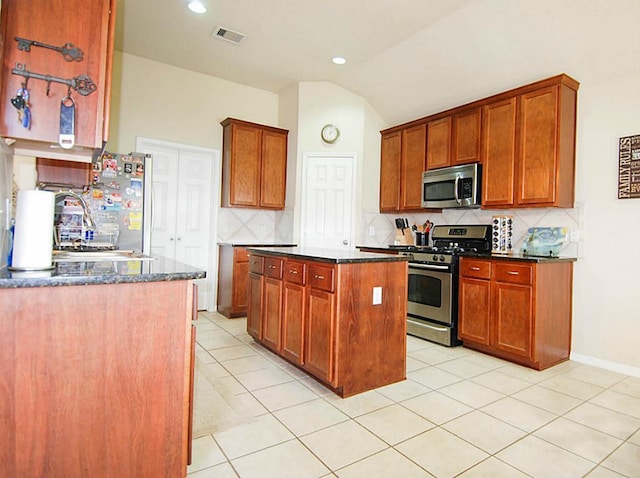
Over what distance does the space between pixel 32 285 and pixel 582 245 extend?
12.5 feet

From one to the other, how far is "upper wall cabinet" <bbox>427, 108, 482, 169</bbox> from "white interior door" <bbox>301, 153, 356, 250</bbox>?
42.6 inches

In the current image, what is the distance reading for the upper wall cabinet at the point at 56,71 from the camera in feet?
4.40

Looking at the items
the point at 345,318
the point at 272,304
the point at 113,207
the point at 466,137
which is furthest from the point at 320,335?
the point at 466,137

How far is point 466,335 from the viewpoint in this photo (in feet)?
11.6

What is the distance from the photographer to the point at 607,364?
10.2 ft

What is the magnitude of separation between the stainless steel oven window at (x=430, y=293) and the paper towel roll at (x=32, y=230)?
3213 mm

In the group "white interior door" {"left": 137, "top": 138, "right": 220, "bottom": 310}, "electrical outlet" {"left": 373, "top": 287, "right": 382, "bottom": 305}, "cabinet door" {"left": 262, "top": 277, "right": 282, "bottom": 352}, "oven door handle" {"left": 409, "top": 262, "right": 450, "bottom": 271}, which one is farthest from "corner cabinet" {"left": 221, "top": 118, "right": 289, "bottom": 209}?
"electrical outlet" {"left": 373, "top": 287, "right": 382, "bottom": 305}

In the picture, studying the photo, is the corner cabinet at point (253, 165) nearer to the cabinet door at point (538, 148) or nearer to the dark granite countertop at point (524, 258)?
the dark granite countertop at point (524, 258)

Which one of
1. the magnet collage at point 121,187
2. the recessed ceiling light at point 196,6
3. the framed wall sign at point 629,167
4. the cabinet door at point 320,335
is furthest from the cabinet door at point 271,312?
the framed wall sign at point 629,167

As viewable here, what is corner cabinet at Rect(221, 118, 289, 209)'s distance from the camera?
4.82 metres

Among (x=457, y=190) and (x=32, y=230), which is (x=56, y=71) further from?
(x=457, y=190)

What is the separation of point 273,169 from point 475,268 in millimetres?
2903

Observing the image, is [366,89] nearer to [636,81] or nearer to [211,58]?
[211,58]

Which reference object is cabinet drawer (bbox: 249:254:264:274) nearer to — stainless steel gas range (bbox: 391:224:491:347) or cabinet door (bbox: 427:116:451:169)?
stainless steel gas range (bbox: 391:224:491:347)
